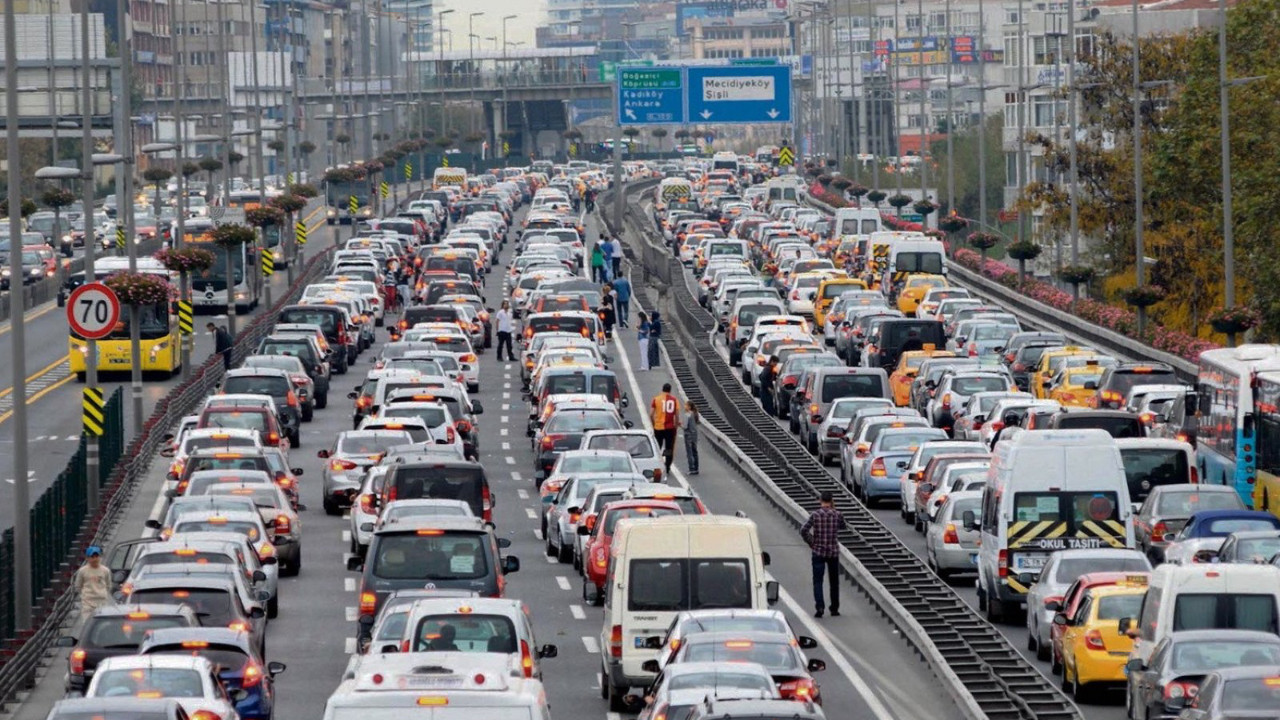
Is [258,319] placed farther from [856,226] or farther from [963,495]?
[963,495]

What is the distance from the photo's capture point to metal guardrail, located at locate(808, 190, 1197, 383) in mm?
59719

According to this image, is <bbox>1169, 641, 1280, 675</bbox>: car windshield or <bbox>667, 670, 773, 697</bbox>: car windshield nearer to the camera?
<bbox>667, 670, 773, 697</bbox>: car windshield

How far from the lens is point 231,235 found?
231 ft

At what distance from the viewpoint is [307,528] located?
42.4 m

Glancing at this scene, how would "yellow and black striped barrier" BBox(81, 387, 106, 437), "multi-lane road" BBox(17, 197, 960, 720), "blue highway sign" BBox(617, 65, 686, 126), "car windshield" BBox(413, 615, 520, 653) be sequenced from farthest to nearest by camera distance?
"blue highway sign" BBox(617, 65, 686, 126) → "yellow and black striped barrier" BBox(81, 387, 106, 437) → "multi-lane road" BBox(17, 197, 960, 720) → "car windshield" BBox(413, 615, 520, 653)

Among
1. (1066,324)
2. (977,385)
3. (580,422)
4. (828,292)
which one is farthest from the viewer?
(828,292)

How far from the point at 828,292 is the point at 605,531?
41.6 m

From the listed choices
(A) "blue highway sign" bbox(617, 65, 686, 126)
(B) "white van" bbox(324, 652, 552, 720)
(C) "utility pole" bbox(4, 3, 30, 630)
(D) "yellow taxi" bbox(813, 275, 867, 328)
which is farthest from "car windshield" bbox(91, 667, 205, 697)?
(A) "blue highway sign" bbox(617, 65, 686, 126)

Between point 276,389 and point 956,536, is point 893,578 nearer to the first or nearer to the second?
point 956,536

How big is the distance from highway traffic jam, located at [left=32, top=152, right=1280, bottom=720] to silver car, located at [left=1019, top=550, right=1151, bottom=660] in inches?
1.4

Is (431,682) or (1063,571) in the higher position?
(431,682)

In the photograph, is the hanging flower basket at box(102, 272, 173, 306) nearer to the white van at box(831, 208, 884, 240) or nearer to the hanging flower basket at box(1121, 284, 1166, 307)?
the hanging flower basket at box(1121, 284, 1166, 307)

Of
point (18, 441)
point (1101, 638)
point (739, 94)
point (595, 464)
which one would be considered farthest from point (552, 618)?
point (739, 94)

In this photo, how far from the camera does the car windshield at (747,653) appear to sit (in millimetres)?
22891
